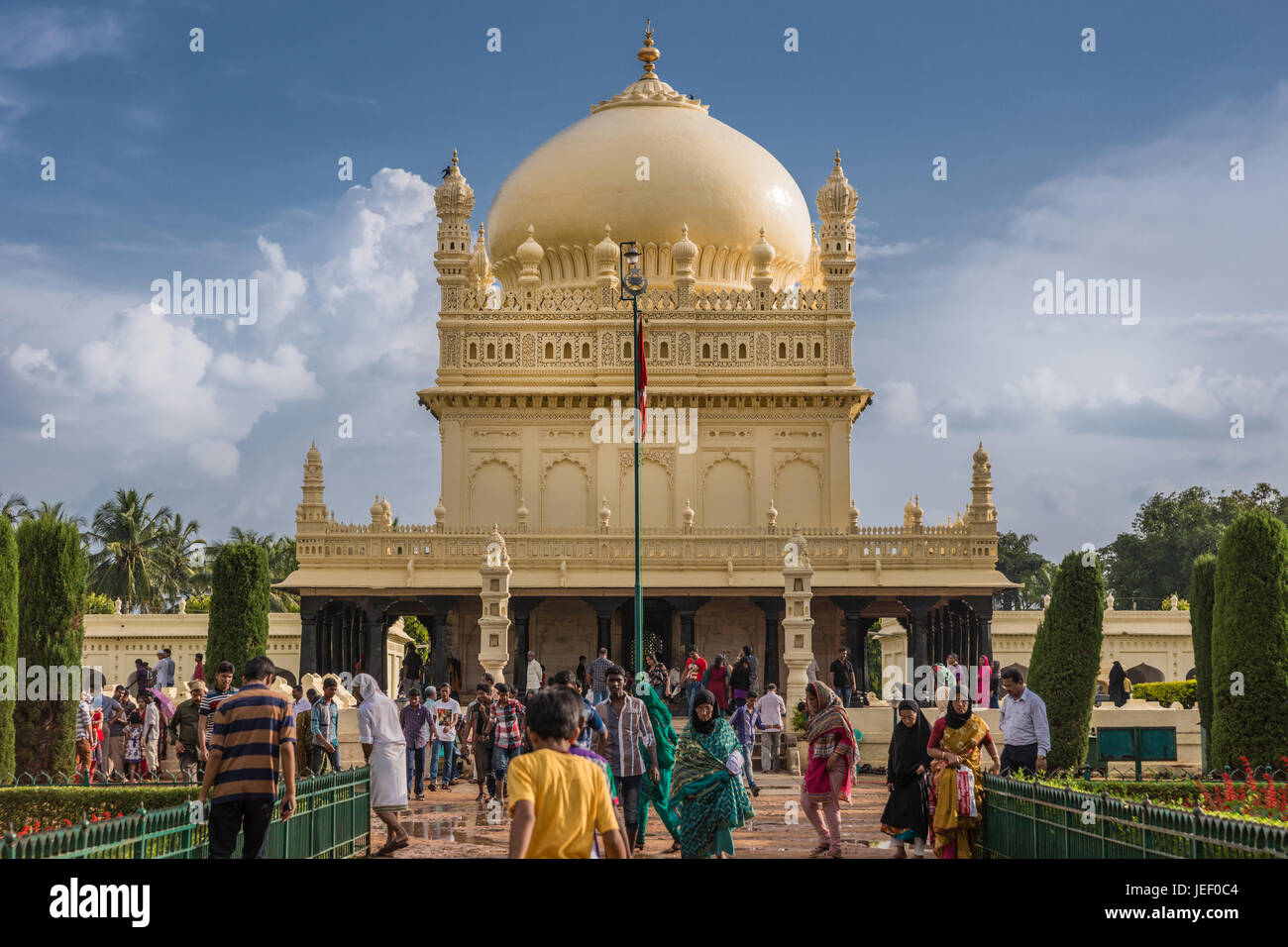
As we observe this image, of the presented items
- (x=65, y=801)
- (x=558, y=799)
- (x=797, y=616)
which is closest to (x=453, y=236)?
(x=797, y=616)

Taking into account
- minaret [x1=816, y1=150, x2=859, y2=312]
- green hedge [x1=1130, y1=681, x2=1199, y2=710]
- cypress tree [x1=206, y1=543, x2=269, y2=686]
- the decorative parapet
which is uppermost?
minaret [x1=816, y1=150, x2=859, y2=312]

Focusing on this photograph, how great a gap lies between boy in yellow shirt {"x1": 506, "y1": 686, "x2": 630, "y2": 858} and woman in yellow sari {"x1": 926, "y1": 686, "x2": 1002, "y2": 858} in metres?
5.80

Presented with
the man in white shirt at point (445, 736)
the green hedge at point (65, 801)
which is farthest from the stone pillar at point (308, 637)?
the green hedge at point (65, 801)

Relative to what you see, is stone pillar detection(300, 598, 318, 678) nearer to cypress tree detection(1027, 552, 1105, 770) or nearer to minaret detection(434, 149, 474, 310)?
minaret detection(434, 149, 474, 310)

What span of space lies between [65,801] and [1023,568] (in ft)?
208

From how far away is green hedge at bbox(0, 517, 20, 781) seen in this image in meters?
19.1

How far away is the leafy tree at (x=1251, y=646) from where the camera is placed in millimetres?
17922

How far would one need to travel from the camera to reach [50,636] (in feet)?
70.7

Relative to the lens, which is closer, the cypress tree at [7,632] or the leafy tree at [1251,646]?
the leafy tree at [1251,646]

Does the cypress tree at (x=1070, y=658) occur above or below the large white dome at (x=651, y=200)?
below

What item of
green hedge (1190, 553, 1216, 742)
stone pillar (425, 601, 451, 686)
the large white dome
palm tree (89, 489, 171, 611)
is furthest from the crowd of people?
palm tree (89, 489, 171, 611)

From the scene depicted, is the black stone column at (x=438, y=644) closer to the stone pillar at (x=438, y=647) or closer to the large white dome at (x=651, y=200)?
the stone pillar at (x=438, y=647)

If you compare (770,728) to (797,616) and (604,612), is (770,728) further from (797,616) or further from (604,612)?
(604,612)

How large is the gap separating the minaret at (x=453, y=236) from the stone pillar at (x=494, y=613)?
10.7 m
